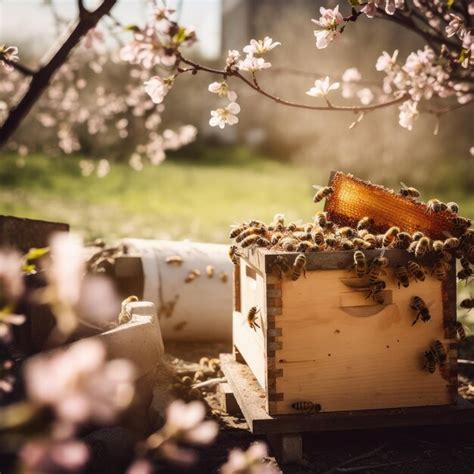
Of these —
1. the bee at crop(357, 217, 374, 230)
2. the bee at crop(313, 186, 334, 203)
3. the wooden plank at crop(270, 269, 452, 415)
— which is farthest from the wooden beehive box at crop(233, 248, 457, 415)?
the bee at crop(313, 186, 334, 203)

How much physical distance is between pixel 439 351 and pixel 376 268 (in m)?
0.55

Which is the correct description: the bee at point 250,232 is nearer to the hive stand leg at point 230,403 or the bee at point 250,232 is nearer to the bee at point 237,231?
the bee at point 237,231

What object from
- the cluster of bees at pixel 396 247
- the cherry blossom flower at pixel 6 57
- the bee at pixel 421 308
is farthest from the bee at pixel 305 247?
the cherry blossom flower at pixel 6 57

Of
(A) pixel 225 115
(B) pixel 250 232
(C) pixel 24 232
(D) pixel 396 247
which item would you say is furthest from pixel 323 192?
(C) pixel 24 232

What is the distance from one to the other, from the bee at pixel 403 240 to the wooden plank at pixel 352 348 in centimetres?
15

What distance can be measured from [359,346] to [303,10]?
27.7 m

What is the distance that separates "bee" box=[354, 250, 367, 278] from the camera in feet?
10.6

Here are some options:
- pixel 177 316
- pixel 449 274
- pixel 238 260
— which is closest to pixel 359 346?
pixel 449 274

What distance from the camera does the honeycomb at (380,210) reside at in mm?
3490

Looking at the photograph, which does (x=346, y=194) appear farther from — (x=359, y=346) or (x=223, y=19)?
(x=223, y=19)

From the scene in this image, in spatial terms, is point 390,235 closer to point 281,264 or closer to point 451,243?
point 451,243

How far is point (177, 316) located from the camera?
5.46m

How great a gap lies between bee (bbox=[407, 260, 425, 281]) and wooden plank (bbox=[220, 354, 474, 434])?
0.68 meters

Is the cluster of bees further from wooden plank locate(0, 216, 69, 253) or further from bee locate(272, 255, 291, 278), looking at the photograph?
wooden plank locate(0, 216, 69, 253)
